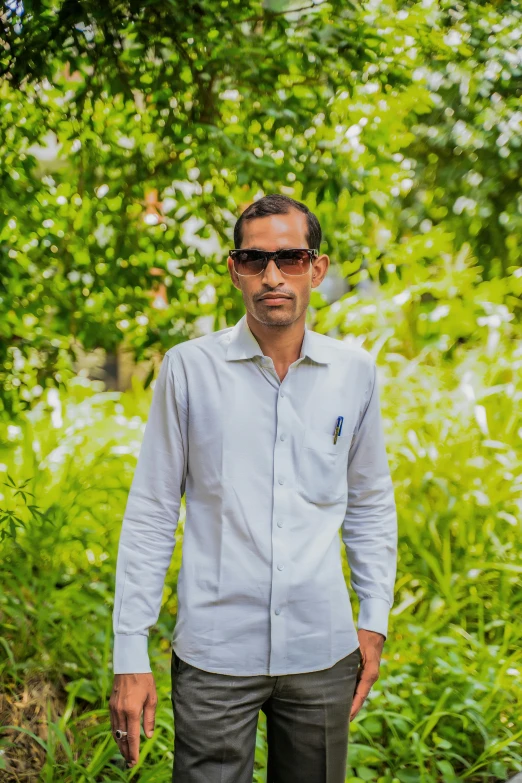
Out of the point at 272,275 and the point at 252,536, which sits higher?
the point at 272,275

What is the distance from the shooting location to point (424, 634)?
371cm

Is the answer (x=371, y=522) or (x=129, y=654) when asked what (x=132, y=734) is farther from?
(x=371, y=522)

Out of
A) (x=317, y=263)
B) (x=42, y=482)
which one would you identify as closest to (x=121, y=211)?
(x=42, y=482)

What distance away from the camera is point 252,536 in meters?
1.95

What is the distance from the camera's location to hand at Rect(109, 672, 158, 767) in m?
1.93

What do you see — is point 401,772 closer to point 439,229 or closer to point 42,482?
point 42,482

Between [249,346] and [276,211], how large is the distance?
13.3 inches

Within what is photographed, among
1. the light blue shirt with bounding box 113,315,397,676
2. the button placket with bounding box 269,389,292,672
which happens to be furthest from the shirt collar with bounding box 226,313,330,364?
the button placket with bounding box 269,389,292,672

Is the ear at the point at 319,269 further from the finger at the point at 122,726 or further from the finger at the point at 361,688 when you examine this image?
the finger at the point at 122,726

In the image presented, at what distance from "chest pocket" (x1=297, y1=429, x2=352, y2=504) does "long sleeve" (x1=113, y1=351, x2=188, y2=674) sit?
0.98 ft

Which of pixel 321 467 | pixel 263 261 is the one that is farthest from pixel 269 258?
pixel 321 467

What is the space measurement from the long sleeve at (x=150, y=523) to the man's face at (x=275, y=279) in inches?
10.0

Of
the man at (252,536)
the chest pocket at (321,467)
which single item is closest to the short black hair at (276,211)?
the man at (252,536)

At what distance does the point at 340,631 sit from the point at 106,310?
7.98 feet
